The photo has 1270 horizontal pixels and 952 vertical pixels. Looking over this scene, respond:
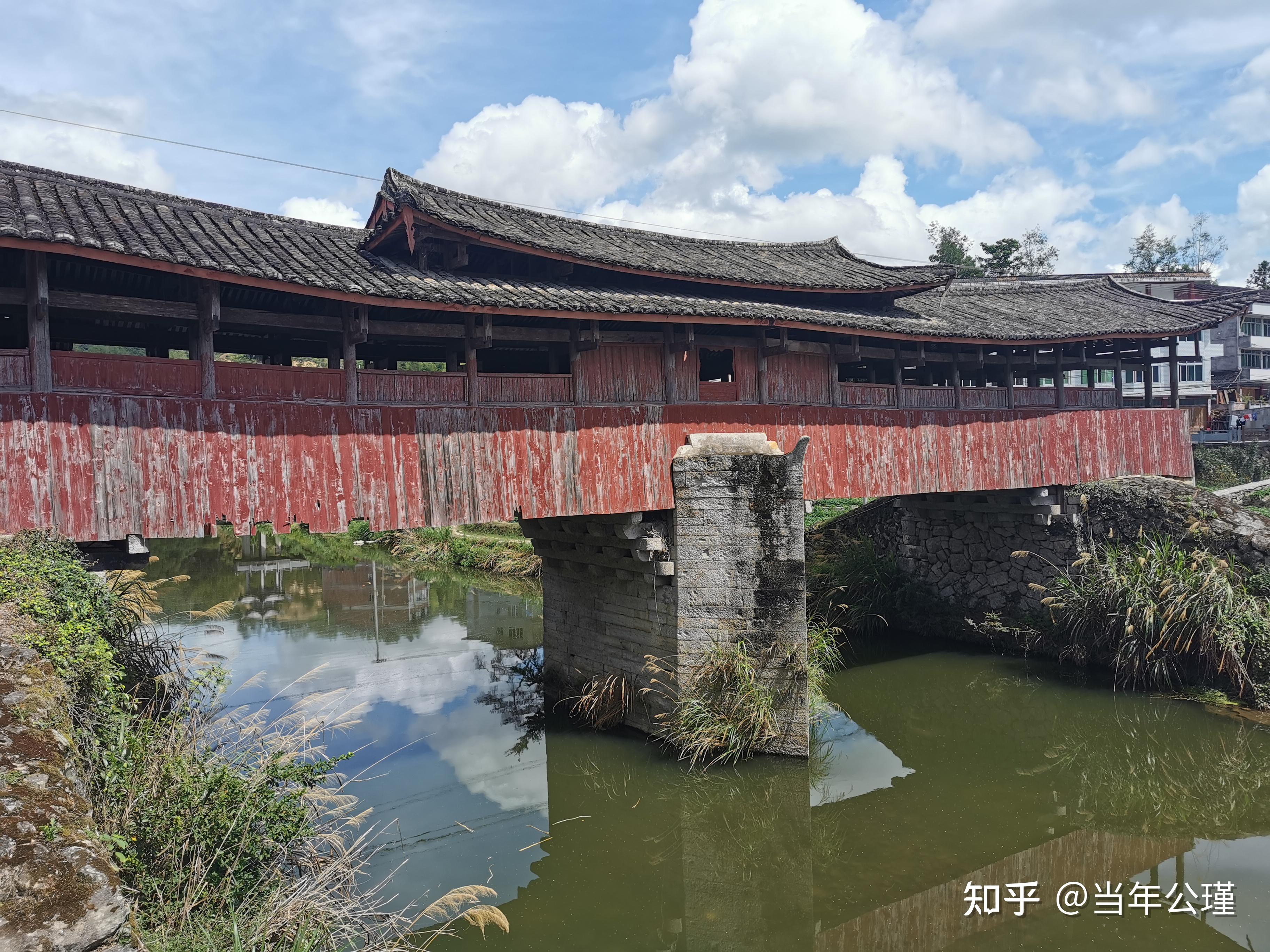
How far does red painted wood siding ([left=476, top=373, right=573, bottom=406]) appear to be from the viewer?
9078mm

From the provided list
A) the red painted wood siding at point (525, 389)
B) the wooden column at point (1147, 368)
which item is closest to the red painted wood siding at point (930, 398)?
the wooden column at point (1147, 368)

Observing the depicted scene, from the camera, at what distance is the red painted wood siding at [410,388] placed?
8.39 m

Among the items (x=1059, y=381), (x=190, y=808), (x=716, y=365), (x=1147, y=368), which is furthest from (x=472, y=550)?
(x=190, y=808)

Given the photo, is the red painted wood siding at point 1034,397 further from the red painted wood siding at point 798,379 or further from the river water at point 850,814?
the river water at point 850,814

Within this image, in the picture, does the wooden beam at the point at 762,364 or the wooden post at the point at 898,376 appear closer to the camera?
the wooden beam at the point at 762,364

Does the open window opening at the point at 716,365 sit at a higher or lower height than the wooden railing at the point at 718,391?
higher

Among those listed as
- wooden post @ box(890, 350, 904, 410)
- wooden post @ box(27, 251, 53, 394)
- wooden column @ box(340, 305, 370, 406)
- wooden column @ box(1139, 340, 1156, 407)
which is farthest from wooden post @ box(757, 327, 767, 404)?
wooden column @ box(1139, 340, 1156, 407)

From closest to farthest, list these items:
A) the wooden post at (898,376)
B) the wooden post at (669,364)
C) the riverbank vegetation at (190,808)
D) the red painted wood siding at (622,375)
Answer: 1. the riverbank vegetation at (190,808)
2. the red painted wood siding at (622,375)
3. the wooden post at (669,364)
4. the wooden post at (898,376)

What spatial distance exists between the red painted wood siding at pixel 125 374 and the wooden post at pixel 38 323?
109 millimetres

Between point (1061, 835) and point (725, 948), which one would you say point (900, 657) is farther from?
point (725, 948)

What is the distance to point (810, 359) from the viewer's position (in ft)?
37.1

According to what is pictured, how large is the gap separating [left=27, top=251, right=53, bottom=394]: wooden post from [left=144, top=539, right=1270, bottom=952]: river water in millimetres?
3020

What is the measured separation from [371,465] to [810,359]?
6.05 metres

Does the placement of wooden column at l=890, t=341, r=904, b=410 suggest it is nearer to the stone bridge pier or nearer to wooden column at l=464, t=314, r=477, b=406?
the stone bridge pier
